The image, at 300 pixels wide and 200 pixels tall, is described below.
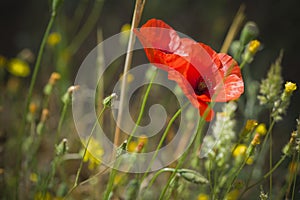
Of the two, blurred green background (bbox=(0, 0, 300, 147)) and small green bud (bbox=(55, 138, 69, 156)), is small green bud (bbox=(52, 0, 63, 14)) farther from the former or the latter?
blurred green background (bbox=(0, 0, 300, 147))

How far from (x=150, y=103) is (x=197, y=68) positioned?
1.00 metres

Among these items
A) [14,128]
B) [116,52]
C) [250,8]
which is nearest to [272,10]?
[250,8]

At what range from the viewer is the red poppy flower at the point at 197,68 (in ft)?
2.50

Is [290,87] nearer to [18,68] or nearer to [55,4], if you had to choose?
[55,4]

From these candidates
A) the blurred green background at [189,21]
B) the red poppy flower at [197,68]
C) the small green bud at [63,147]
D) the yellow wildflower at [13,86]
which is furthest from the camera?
the blurred green background at [189,21]

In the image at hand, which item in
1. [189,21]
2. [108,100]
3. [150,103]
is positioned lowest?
[150,103]

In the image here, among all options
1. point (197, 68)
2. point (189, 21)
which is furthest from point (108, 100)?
point (189, 21)

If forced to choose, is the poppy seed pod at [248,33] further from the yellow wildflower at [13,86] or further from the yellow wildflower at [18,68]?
the yellow wildflower at [18,68]

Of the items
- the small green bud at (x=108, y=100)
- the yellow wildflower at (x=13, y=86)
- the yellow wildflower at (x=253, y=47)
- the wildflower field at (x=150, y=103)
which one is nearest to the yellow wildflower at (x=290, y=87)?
the wildflower field at (x=150, y=103)

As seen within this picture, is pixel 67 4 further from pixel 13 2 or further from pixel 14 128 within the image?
pixel 14 128

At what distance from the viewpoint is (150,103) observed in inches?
70.6

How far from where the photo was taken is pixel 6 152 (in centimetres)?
138

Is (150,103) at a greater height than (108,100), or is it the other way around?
(108,100)

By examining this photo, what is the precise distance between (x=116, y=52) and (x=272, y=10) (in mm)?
735
